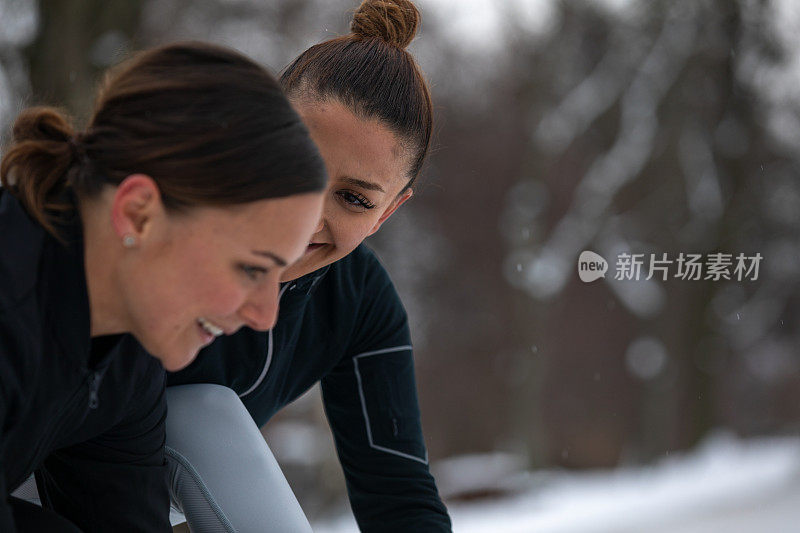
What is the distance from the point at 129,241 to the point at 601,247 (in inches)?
220

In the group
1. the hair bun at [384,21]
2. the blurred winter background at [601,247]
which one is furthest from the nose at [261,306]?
the blurred winter background at [601,247]

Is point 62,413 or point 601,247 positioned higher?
point 601,247

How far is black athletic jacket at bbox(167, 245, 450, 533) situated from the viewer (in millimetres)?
1498

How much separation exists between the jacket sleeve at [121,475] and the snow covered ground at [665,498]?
312 cm

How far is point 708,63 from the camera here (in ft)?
19.3

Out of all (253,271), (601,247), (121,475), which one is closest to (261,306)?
(253,271)

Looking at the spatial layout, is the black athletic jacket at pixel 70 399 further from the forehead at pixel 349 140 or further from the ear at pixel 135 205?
the forehead at pixel 349 140

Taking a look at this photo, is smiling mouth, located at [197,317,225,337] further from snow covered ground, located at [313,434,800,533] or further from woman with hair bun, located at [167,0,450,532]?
snow covered ground, located at [313,434,800,533]

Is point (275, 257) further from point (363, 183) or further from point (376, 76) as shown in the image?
point (376, 76)

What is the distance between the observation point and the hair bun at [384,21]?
1.36 metres

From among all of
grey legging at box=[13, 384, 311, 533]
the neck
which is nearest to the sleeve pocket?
grey legging at box=[13, 384, 311, 533]

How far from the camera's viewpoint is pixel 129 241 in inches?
35.0

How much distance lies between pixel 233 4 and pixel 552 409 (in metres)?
3.63

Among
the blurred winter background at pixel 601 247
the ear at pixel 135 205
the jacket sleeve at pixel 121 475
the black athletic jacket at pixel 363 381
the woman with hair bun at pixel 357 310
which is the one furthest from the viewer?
the blurred winter background at pixel 601 247
